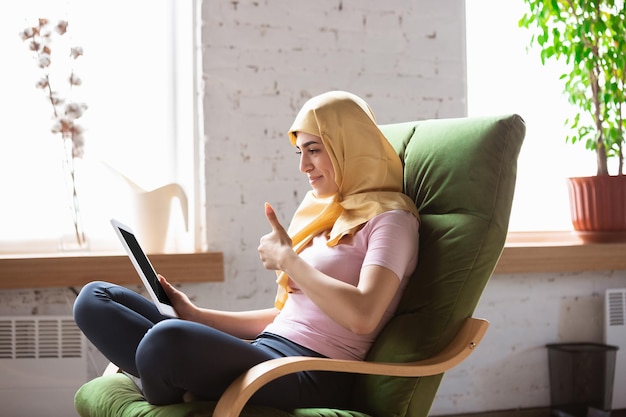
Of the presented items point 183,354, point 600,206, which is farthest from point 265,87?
point 183,354

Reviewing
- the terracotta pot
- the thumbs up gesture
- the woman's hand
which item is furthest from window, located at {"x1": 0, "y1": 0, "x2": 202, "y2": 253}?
the terracotta pot

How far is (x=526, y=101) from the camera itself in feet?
11.9

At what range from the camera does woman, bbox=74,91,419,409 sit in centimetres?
162

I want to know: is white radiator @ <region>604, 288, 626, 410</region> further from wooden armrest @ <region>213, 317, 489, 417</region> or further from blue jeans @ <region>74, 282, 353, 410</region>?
blue jeans @ <region>74, 282, 353, 410</region>

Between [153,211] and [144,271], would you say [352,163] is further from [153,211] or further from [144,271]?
[153,211]

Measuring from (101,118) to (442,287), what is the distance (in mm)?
1776

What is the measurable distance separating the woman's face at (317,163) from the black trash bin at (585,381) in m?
1.61

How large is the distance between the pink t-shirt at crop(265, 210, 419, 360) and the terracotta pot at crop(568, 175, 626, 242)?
1631 millimetres

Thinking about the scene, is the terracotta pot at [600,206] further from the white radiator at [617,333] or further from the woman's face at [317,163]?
the woman's face at [317,163]

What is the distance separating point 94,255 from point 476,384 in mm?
1548

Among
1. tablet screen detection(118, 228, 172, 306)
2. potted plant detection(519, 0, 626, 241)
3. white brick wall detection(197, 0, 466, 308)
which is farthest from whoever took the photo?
potted plant detection(519, 0, 626, 241)

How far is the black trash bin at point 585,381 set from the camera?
313 cm

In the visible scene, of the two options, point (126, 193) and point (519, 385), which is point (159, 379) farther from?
point (519, 385)

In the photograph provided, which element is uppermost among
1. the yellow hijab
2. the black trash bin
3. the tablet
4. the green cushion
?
the yellow hijab
